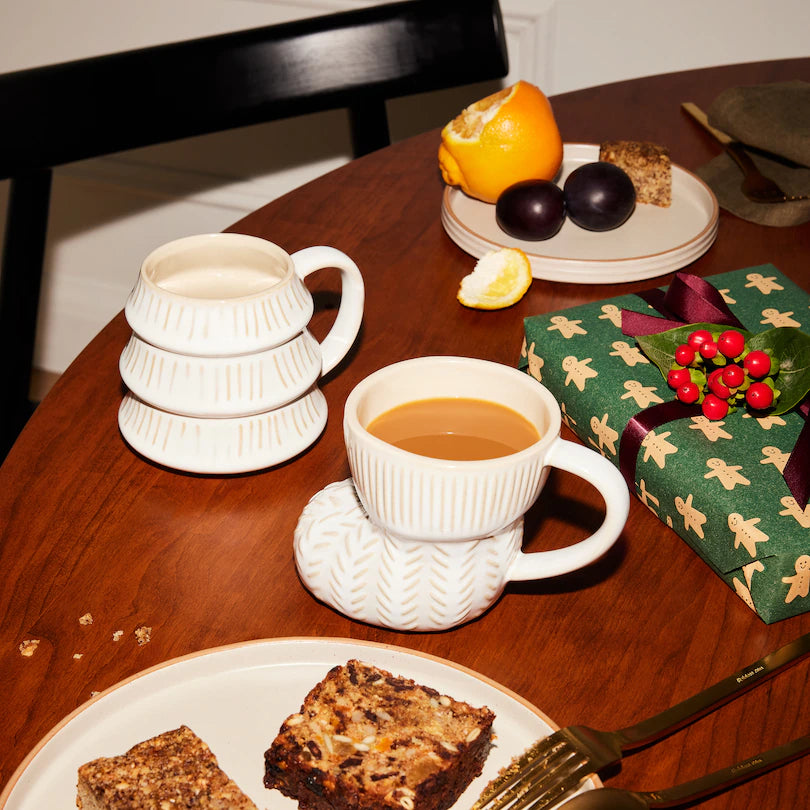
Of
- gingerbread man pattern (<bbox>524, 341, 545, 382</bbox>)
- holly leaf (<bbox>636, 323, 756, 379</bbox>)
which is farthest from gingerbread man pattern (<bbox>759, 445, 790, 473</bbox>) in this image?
gingerbread man pattern (<bbox>524, 341, 545, 382</bbox>)

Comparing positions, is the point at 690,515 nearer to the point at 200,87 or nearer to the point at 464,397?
the point at 464,397

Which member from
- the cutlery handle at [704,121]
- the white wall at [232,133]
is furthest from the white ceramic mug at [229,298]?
the white wall at [232,133]

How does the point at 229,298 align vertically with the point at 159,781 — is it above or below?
above

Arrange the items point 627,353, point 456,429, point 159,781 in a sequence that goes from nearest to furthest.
Answer: point 159,781, point 456,429, point 627,353

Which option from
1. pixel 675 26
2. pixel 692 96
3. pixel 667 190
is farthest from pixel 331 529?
pixel 675 26

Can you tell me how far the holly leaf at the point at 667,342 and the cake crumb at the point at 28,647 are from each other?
1.76ft

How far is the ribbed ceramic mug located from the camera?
55 cm

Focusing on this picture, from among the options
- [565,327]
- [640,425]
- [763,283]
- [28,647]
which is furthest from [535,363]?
[28,647]

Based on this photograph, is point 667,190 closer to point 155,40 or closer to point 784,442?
point 784,442

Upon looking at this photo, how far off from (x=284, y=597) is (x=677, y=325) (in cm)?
44

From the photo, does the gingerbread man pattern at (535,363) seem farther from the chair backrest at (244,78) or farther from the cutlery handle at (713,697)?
the chair backrest at (244,78)

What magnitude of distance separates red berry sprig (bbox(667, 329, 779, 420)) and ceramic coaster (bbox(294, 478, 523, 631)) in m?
0.22

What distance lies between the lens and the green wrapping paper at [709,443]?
65 centimetres

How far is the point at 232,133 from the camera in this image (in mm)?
2338
